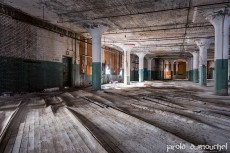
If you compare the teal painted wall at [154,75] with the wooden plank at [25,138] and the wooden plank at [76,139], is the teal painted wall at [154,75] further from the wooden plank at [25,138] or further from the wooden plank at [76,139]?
the wooden plank at [25,138]

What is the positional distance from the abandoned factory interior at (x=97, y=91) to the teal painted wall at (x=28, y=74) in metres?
0.06

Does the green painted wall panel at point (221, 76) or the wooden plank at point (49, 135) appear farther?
the green painted wall panel at point (221, 76)

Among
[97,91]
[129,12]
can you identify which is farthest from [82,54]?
[129,12]

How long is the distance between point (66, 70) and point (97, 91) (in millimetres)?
4663

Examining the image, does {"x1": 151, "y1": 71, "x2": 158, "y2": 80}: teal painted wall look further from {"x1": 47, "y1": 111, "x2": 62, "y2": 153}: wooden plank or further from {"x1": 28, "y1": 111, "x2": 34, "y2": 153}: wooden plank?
{"x1": 28, "y1": 111, "x2": 34, "y2": 153}: wooden plank

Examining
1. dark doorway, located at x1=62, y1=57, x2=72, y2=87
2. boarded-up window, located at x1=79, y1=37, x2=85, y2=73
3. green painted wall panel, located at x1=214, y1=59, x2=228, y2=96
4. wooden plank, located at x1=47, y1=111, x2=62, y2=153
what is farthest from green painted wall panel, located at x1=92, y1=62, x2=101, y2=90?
wooden plank, located at x1=47, y1=111, x2=62, y2=153

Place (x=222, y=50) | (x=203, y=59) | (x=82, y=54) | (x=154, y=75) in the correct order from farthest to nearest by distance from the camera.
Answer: (x=154, y=75), (x=82, y=54), (x=203, y=59), (x=222, y=50)

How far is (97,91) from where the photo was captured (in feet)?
40.4

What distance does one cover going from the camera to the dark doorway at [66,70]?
49.9 feet

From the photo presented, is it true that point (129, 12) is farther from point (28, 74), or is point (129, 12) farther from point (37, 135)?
point (37, 135)

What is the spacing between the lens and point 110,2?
344 inches

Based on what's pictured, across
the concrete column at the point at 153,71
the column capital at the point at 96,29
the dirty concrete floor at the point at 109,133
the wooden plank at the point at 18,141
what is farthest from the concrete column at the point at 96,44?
the concrete column at the point at 153,71

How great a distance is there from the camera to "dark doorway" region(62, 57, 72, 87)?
49.9 ft

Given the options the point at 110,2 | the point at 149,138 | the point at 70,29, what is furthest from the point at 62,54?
the point at 149,138
